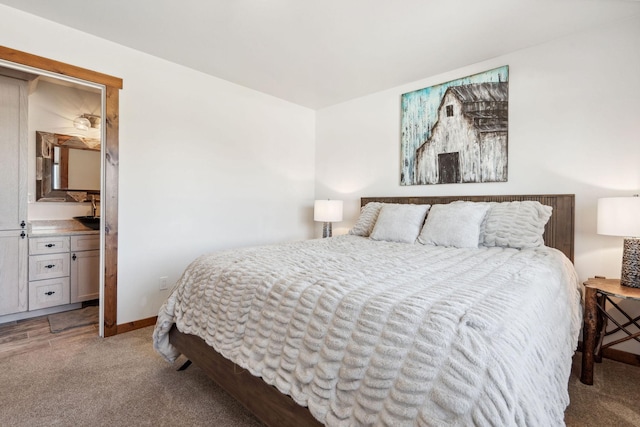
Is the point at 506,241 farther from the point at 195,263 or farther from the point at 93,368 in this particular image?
the point at 93,368

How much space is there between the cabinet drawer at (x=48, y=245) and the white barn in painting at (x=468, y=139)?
373 cm

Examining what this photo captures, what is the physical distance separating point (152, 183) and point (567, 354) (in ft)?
10.2

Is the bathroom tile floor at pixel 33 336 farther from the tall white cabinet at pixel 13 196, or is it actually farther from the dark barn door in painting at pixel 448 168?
the dark barn door in painting at pixel 448 168

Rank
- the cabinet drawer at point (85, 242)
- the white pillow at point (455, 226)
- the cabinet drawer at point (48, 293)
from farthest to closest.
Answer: the cabinet drawer at point (85, 242) → the cabinet drawer at point (48, 293) → the white pillow at point (455, 226)

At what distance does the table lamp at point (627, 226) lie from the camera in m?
1.81

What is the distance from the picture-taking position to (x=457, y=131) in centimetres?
291

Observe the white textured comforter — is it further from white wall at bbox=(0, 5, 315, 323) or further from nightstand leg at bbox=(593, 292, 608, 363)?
white wall at bbox=(0, 5, 315, 323)

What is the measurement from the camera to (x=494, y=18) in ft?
7.04

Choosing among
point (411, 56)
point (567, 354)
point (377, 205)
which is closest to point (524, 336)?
point (567, 354)

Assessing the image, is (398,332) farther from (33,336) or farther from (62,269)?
(62,269)

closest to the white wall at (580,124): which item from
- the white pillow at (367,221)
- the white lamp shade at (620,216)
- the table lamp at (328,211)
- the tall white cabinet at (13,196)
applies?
the white lamp shade at (620,216)

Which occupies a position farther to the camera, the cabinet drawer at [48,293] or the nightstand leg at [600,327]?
the cabinet drawer at [48,293]

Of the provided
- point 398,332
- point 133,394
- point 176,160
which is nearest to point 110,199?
point 176,160

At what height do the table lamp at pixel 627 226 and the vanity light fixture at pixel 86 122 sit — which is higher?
the vanity light fixture at pixel 86 122
